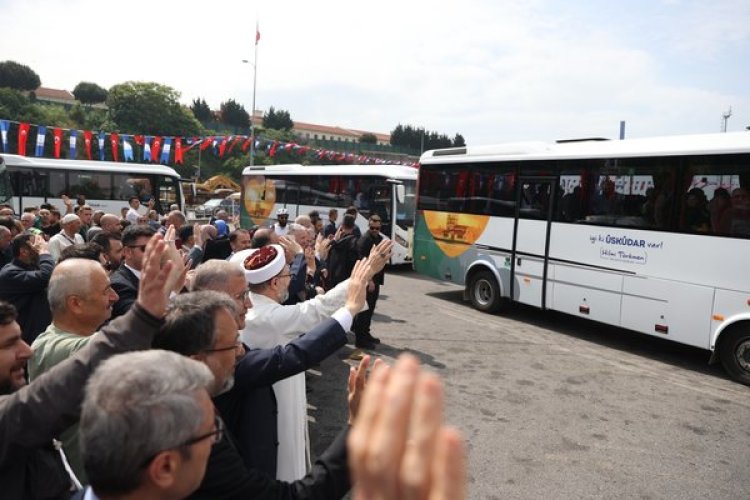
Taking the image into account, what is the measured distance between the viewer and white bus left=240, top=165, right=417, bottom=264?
15.4m

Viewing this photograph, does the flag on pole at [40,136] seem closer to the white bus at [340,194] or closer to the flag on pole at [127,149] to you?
the flag on pole at [127,149]

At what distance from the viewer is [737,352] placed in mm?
7074

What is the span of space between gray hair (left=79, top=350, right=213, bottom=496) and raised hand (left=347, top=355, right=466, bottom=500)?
80 cm

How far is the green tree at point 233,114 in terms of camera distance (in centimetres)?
9694

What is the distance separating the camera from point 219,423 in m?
1.62

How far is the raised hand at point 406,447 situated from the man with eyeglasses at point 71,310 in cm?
218

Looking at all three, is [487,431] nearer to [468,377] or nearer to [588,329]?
[468,377]

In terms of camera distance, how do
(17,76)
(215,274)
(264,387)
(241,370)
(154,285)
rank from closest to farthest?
(154,285) → (241,370) → (264,387) → (215,274) → (17,76)

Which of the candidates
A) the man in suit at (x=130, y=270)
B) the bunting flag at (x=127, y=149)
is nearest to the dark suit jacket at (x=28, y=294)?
the man in suit at (x=130, y=270)

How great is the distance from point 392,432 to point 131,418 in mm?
877

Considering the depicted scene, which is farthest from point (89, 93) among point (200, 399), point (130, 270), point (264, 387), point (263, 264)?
point (200, 399)

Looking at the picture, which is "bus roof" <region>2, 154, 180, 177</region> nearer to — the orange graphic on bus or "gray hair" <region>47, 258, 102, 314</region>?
the orange graphic on bus

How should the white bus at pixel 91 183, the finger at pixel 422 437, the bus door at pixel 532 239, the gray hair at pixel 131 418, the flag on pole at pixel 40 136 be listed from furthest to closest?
the flag on pole at pixel 40 136
the white bus at pixel 91 183
the bus door at pixel 532 239
the gray hair at pixel 131 418
the finger at pixel 422 437

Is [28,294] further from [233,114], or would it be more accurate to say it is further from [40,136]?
[233,114]
